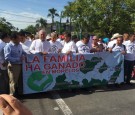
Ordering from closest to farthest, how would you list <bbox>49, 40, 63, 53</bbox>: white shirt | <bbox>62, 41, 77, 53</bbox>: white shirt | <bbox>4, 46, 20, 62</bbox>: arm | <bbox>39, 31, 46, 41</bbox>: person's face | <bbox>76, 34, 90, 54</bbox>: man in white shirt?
<bbox>4, 46, 20, 62</bbox>: arm → <bbox>39, 31, 46, 41</bbox>: person's face → <bbox>62, 41, 77, 53</bbox>: white shirt → <bbox>76, 34, 90, 54</bbox>: man in white shirt → <bbox>49, 40, 63, 53</bbox>: white shirt

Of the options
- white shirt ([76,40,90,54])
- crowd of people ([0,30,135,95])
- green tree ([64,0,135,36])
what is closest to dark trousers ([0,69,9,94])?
crowd of people ([0,30,135,95])

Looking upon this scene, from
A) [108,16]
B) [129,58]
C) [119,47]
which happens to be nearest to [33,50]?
[119,47]

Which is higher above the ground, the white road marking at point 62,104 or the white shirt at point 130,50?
the white shirt at point 130,50

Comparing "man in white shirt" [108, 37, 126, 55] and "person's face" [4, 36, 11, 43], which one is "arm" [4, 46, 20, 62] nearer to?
"person's face" [4, 36, 11, 43]

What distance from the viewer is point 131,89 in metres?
8.66

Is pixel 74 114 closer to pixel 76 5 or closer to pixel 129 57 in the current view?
pixel 129 57

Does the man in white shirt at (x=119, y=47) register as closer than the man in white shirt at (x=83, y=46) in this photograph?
No

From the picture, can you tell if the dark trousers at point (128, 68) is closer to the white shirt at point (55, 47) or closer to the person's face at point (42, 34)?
the white shirt at point (55, 47)

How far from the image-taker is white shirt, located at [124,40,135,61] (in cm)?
931

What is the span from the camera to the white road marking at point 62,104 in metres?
6.14

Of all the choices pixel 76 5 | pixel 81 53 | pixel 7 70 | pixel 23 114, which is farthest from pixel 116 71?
pixel 76 5

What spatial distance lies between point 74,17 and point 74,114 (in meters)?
28.7

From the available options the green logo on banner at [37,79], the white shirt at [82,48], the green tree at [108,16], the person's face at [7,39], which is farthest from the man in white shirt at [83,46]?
the green tree at [108,16]

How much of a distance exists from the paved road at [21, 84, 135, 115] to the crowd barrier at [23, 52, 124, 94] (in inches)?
10.0
